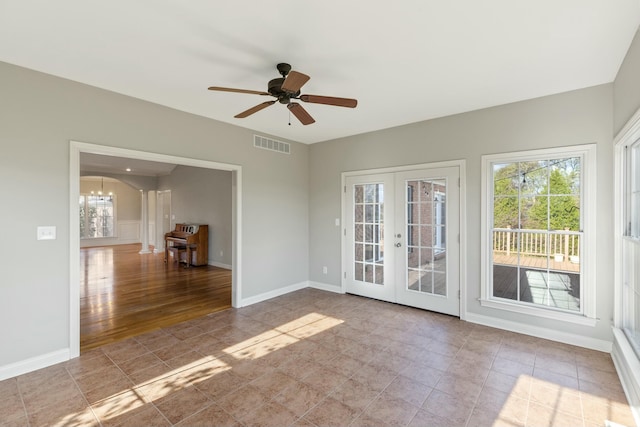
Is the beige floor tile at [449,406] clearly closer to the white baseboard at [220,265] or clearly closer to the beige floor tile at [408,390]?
the beige floor tile at [408,390]

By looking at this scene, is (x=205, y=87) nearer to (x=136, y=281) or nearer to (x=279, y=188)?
(x=279, y=188)

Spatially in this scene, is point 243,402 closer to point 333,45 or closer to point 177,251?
point 333,45

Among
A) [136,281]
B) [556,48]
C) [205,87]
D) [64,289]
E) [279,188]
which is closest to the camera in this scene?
[556,48]

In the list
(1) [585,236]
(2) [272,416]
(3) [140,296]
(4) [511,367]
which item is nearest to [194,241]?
(3) [140,296]

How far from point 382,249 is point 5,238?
438 centimetres

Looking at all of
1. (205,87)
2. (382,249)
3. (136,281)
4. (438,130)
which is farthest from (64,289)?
(438,130)

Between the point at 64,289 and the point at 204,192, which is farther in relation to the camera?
the point at 204,192

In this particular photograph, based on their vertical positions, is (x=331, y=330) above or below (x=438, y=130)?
below

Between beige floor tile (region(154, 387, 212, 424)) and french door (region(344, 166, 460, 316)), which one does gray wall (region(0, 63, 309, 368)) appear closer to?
beige floor tile (region(154, 387, 212, 424))

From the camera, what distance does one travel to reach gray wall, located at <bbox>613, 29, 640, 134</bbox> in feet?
7.28

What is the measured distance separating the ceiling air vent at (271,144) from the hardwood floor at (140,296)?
2.60m

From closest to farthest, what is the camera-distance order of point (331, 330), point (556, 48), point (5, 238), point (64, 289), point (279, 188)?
point (556, 48) < point (5, 238) < point (64, 289) < point (331, 330) < point (279, 188)

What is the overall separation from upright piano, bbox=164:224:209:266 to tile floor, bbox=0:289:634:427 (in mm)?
4206

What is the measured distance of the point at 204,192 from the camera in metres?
8.05
